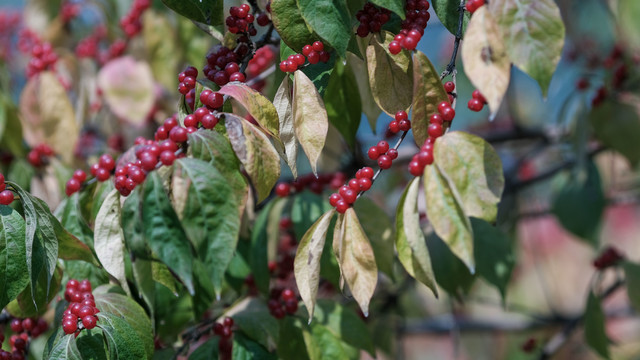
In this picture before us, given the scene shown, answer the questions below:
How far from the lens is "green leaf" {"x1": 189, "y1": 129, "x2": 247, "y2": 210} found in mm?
727

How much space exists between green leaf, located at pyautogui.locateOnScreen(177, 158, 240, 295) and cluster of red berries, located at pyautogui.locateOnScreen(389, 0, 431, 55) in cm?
30

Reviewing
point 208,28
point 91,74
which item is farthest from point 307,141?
point 91,74

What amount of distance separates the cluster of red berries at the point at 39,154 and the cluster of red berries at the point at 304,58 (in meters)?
0.92

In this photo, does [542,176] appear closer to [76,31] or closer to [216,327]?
[216,327]

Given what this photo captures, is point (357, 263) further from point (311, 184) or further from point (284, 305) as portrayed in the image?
point (311, 184)

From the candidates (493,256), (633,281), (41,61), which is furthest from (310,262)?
(41,61)

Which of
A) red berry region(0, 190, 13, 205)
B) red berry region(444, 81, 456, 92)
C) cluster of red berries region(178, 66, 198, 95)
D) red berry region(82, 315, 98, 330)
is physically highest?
cluster of red berries region(178, 66, 198, 95)

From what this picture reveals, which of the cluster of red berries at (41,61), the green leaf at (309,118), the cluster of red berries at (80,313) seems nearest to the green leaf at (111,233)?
the cluster of red berries at (80,313)

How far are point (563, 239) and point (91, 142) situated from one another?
433 centimetres

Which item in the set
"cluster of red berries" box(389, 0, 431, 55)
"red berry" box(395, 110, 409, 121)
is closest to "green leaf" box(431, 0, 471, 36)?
"cluster of red berries" box(389, 0, 431, 55)

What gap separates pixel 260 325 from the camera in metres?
1.00

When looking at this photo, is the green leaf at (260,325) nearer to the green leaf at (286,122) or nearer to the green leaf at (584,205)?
the green leaf at (286,122)

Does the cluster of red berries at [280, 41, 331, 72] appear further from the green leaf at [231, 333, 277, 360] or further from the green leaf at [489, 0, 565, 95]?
the green leaf at [231, 333, 277, 360]

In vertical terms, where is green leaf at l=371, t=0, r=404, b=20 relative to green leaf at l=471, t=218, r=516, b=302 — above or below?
above
